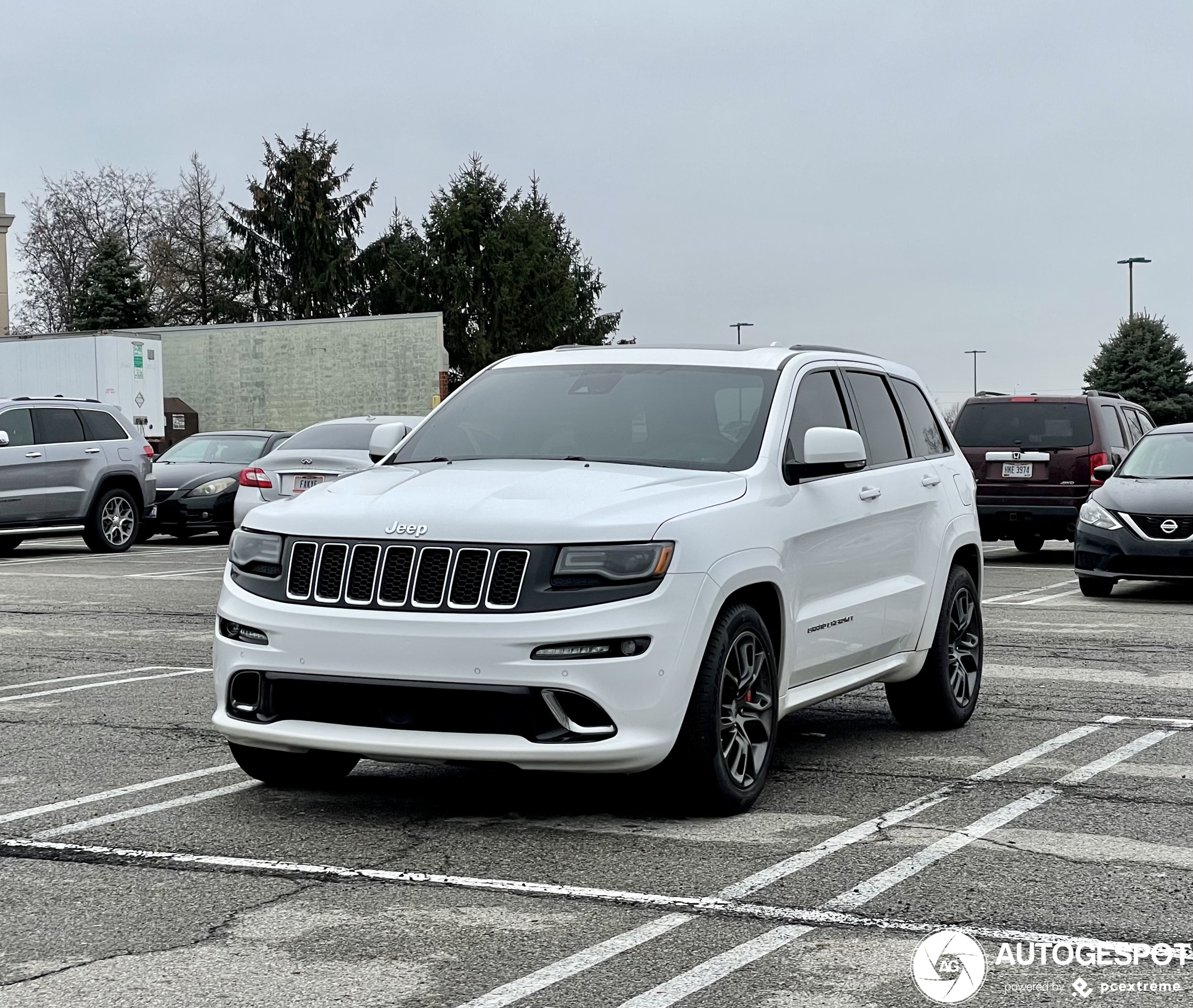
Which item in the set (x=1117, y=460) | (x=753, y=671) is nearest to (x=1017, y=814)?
(x=753, y=671)

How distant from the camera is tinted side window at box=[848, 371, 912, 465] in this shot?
7.58 metres

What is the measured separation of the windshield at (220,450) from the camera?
24047 mm

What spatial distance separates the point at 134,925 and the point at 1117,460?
17078mm

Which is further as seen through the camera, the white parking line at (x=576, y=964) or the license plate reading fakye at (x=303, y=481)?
the license plate reading fakye at (x=303, y=481)

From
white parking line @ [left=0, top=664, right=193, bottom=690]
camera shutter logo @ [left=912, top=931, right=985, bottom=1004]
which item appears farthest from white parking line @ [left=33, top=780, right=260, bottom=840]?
white parking line @ [left=0, top=664, right=193, bottom=690]

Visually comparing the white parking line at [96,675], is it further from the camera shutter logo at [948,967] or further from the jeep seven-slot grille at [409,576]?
the camera shutter logo at [948,967]

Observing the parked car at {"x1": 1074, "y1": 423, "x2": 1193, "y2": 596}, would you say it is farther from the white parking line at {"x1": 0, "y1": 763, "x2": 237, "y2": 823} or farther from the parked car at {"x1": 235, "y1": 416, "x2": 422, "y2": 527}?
the white parking line at {"x1": 0, "y1": 763, "x2": 237, "y2": 823}

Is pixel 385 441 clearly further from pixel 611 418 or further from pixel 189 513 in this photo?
pixel 189 513

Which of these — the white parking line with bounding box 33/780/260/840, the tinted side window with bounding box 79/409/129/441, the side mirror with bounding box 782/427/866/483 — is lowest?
the white parking line with bounding box 33/780/260/840

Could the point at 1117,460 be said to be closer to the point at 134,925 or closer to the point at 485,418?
the point at 485,418

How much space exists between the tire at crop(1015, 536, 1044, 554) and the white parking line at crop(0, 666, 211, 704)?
1466 cm

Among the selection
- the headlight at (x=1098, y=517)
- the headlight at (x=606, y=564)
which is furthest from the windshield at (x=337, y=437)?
the headlight at (x=606, y=564)

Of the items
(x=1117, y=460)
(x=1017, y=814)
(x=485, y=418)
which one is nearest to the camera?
(x=1017, y=814)

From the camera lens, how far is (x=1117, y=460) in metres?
19.9
